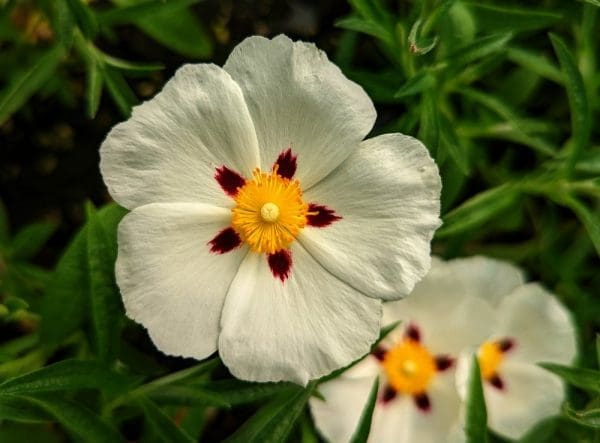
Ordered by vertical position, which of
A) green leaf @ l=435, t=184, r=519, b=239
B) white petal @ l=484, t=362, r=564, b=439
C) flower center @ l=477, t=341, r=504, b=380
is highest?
green leaf @ l=435, t=184, r=519, b=239

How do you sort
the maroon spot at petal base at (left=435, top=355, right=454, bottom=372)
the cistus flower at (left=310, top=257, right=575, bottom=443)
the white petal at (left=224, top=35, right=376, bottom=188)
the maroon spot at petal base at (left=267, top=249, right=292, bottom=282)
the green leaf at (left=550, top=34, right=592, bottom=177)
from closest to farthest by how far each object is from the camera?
the white petal at (left=224, top=35, right=376, bottom=188)
the maroon spot at petal base at (left=267, top=249, right=292, bottom=282)
the green leaf at (left=550, top=34, right=592, bottom=177)
the cistus flower at (left=310, top=257, right=575, bottom=443)
the maroon spot at petal base at (left=435, top=355, right=454, bottom=372)

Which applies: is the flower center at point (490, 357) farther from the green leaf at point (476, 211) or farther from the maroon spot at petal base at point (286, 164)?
the maroon spot at petal base at point (286, 164)

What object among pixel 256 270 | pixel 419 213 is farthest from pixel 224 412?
pixel 419 213

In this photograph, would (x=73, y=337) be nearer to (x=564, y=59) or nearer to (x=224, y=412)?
(x=224, y=412)

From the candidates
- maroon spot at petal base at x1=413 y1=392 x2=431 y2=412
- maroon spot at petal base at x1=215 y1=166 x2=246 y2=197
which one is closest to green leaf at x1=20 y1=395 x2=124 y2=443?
maroon spot at petal base at x1=215 y1=166 x2=246 y2=197

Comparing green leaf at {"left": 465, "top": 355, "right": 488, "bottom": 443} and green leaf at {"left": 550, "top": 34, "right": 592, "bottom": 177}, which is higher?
green leaf at {"left": 550, "top": 34, "right": 592, "bottom": 177}

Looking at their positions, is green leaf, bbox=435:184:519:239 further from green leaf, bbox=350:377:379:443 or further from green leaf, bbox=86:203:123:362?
green leaf, bbox=86:203:123:362
